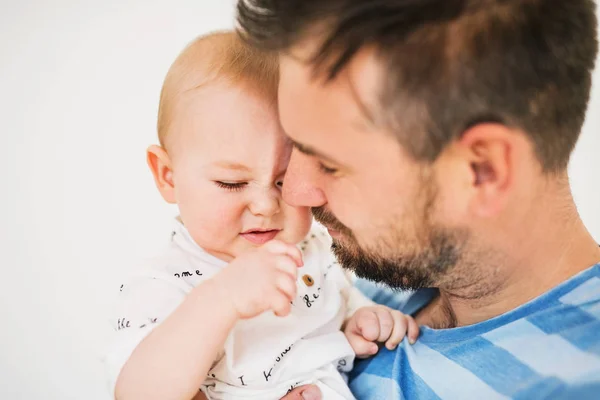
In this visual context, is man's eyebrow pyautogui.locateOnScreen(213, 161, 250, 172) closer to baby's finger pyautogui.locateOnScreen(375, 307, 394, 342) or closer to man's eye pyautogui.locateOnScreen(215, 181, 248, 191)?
man's eye pyautogui.locateOnScreen(215, 181, 248, 191)

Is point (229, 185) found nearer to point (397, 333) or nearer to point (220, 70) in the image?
point (220, 70)

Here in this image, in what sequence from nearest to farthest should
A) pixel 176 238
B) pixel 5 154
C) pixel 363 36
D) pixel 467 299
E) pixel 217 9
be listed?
1. pixel 363 36
2. pixel 467 299
3. pixel 176 238
4. pixel 5 154
5. pixel 217 9


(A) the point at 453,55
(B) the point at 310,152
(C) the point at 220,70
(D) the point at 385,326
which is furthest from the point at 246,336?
(A) the point at 453,55

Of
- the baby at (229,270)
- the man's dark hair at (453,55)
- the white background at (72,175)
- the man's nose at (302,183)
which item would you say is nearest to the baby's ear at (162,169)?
the baby at (229,270)

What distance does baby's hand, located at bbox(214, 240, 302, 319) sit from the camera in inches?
36.0

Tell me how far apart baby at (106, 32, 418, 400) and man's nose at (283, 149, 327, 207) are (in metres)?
0.07

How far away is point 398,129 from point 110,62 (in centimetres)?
119

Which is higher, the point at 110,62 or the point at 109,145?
the point at 110,62

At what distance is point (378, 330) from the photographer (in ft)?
3.62

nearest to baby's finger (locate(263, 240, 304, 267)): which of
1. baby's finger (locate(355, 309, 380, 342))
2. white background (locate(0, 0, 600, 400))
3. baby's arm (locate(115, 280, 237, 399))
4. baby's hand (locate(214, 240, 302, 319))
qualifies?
baby's hand (locate(214, 240, 302, 319))

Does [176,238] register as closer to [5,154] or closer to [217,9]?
[5,154]

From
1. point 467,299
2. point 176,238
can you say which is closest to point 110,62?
point 176,238

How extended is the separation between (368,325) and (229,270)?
0.31 meters

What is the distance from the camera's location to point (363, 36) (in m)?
0.80
